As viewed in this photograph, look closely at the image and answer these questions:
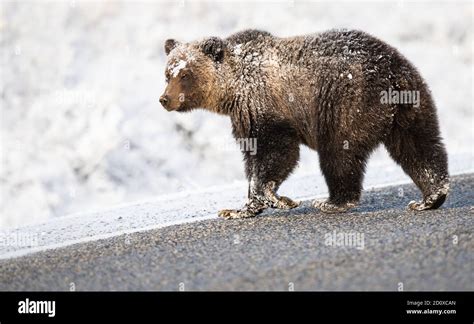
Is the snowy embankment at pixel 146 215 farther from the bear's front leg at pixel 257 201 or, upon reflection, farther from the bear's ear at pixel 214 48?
the bear's ear at pixel 214 48

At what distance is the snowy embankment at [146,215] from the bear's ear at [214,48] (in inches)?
61.9

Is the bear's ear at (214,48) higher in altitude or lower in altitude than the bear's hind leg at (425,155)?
higher

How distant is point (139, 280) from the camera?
536cm

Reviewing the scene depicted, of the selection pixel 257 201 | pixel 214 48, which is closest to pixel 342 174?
pixel 257 201

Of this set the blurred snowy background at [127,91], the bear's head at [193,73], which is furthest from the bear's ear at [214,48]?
the blurred snowy background at [127,91]

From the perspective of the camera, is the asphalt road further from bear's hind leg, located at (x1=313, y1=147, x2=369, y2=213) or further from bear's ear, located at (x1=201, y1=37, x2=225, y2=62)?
bear's ear, located at (x1=201, y1=37, x2=225, y2=62)

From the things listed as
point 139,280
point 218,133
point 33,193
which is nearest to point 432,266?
point 139,280

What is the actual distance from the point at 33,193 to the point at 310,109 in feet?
17.6

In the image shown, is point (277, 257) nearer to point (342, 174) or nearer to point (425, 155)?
point (342, 174)

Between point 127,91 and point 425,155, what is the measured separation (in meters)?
8.38

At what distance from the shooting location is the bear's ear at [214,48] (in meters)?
8.38

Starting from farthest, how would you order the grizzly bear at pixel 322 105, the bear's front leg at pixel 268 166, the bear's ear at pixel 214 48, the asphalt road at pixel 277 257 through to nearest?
the bear's ear at pixel 214 48
the bear's front leg at pixel 268 166
the grizzly bear at pixel 322 105
the asphalt road at pixel 277 257

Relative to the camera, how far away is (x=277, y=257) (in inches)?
228
